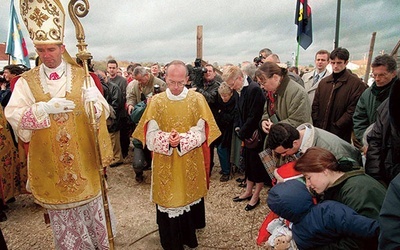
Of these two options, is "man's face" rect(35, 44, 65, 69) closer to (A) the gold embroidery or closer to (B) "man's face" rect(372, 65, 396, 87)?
(A) the gold embroidery

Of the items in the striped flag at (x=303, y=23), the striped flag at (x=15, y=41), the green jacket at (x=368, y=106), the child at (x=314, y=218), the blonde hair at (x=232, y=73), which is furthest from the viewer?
the striped flag at (x=15, y=41)

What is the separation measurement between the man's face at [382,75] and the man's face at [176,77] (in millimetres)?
2165

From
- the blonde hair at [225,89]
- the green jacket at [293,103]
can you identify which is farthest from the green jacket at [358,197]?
the blonde hair at [225,89]

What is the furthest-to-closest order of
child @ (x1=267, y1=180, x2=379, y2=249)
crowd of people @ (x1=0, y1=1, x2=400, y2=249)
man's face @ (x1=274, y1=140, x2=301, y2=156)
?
man's face @ (x1=274, y1=140, x2=301, y2=156), crowd of people @ (x1=0, y1=1, x2=400, y2=249), child @ (x1=267, y1=180, x2=379, y2=249)

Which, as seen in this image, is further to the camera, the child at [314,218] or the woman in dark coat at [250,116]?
the woman in dark coat at [250,116]

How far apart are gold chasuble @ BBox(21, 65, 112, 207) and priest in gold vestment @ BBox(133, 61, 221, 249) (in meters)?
0.67

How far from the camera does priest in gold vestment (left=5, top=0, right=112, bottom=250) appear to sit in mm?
2326

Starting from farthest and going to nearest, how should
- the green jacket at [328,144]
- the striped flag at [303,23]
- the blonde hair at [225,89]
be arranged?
1. the striped flag at [303,23]
2. the blonde hair at [225,89]
3. the green jacket at [328,144]

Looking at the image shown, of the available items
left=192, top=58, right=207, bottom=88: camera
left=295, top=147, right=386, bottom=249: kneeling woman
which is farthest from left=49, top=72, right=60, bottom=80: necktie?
left=192, top=58, right=207, bottom=88: camera

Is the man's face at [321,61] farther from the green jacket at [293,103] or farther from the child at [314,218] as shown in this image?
the child at [314,218]

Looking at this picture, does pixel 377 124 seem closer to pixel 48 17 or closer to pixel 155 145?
pixel 155 145

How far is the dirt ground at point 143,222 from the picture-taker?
3305 mm

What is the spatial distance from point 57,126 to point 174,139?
1103 millimetres

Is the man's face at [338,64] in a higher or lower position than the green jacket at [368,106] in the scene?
higher
